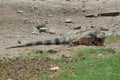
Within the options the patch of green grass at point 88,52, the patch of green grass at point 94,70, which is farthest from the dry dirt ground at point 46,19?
the patch of green grass at point 94,70

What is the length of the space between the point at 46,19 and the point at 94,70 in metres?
8.25

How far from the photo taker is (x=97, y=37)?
40.7ft

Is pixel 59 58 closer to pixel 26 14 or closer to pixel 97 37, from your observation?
Answer: pixel 97 37

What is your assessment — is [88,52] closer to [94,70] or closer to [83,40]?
[83,40]

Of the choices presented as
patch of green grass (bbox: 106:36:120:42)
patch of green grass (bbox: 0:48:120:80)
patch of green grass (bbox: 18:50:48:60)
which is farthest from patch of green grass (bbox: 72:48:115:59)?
patch of green grass (bbox: 106:36:120:42)

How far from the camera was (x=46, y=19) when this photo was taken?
17438 mm

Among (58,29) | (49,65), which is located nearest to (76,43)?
(49,65)

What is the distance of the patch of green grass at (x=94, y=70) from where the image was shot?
8.93 metres

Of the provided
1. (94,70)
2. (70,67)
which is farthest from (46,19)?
(94,70)

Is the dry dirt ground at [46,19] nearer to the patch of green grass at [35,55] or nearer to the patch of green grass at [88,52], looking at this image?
the patch of green grass at [35,55]

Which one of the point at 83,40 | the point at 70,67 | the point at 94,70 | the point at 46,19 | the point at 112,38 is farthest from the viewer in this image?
the point at 46,19

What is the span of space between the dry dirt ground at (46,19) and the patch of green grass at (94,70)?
76.2 inches

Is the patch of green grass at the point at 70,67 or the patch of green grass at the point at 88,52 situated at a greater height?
the patch of green grass at the point at 70,67

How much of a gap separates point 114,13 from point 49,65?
28.8ft
